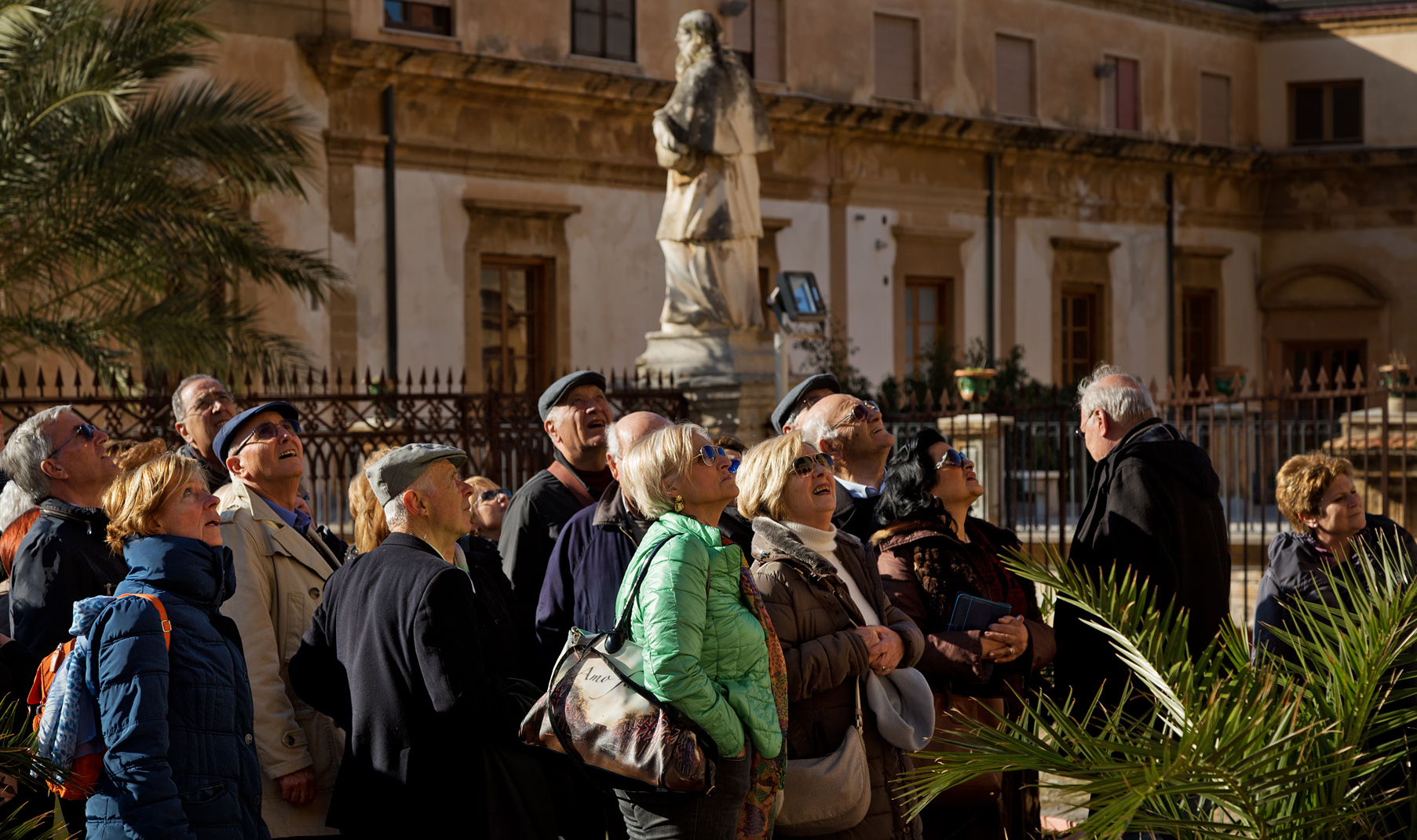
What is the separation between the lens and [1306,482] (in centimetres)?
546

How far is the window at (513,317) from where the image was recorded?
61.3 feet

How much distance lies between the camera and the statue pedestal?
38.8 feet

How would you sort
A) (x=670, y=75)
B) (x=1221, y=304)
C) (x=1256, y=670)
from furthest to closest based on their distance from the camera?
(x=1221, y=304) < (x=670, y=75) < (x=1256, y=670)

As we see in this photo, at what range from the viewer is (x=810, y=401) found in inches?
228

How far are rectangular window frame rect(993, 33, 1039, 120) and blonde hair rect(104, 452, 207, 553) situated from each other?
20331mm

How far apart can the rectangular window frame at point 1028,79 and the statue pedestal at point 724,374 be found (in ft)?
39.3

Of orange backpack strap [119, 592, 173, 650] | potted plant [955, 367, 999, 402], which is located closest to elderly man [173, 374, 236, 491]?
orange backpack strap [119, 592, 173, 650]

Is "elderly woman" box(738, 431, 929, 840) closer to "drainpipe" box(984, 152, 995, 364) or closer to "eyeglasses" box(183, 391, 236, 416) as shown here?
"eyeglasses" box(183, 391, 236, 416)

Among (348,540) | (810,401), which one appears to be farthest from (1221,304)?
(810,401)

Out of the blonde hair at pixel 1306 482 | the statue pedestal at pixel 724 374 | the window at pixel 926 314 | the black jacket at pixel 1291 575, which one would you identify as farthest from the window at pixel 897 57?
the black jacket at pixel 1291 575

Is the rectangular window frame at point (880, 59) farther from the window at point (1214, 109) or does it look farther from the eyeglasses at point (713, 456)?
the eyeglasses at point (713, 456)

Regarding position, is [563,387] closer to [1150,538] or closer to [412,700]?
[412,700]

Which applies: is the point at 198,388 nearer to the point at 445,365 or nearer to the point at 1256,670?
the point at 1256,670

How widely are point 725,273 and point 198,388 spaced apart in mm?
6913
